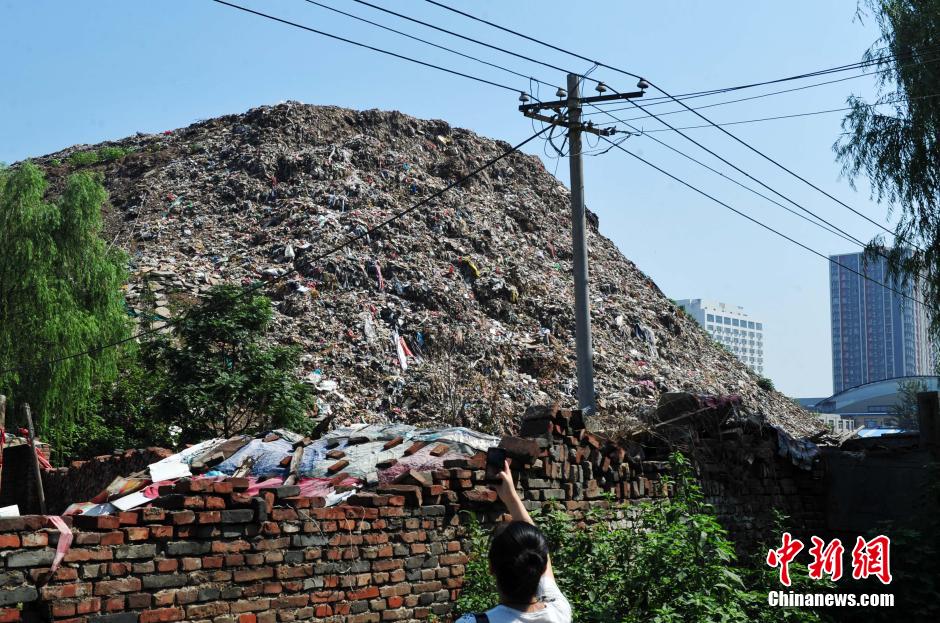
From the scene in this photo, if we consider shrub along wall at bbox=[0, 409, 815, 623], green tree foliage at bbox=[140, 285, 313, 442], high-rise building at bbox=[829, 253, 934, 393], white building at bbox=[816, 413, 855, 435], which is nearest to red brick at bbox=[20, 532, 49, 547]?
shrub along wall at bbox=[0, 409, 815, 623]

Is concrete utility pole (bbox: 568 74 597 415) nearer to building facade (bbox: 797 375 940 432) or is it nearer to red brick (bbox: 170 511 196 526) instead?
red brick (bbox: 170 511 196 526)

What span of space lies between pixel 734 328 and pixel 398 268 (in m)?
84.1

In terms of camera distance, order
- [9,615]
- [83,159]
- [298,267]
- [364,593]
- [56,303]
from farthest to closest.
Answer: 1. [83,159]
2. [298,267]
3. [56,303]
4. [364,593]
5. [9,615]

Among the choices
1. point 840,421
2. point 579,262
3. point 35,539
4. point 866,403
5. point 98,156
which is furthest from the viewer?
point 866,403

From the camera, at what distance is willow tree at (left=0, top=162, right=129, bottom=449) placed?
1513cm

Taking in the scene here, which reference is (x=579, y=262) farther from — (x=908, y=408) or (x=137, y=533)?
(x=908, y=408)

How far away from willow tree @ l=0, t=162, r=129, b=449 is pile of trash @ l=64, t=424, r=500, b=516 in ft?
30.0

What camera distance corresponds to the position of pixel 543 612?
247 centimetres

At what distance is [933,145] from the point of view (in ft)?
43.1

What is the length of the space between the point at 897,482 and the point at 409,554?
214 inches

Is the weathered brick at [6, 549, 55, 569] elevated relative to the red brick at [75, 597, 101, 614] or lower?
elevated

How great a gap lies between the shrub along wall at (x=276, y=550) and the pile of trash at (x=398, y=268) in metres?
10.4

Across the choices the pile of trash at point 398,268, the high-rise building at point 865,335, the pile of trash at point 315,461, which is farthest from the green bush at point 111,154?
the high-rise building at point 865,335

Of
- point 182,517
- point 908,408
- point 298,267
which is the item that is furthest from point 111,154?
point 182,517
